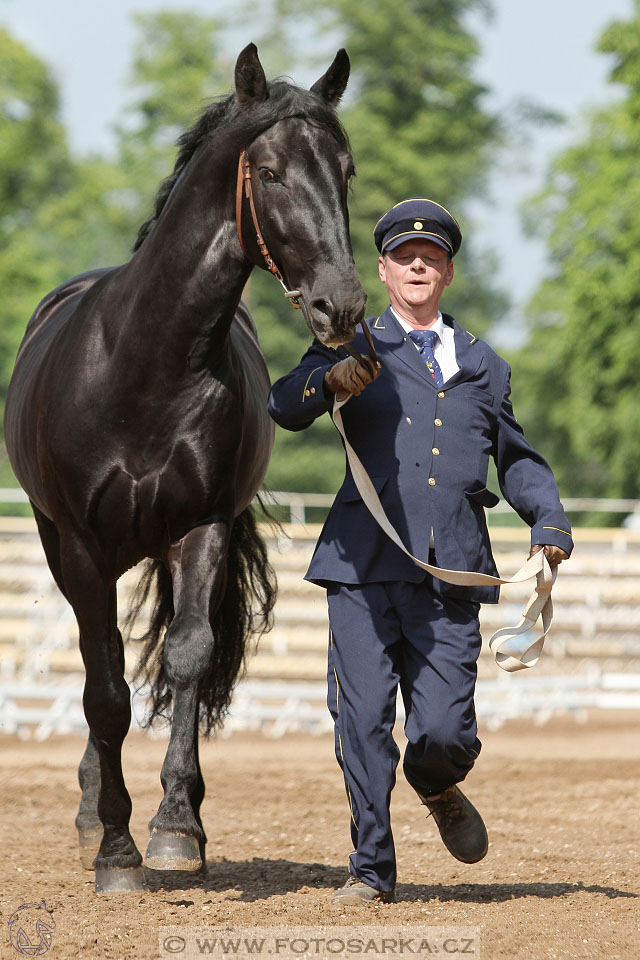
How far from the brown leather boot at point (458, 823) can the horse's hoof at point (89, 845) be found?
1.63m

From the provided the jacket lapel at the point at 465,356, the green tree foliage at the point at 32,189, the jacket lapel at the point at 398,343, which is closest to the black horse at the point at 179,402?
the jacket lapel at the point at 398,343

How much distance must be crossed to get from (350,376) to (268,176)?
0.69m

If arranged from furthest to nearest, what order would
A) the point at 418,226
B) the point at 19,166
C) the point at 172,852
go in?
the point at 19,166, the point at 418,226, the point at 172,852

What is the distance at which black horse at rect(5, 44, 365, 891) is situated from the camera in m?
4.17

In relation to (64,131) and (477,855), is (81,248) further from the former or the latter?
(477,855)

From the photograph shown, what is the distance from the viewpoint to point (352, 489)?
455cm

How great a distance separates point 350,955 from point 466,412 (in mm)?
1862

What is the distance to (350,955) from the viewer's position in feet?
11.4

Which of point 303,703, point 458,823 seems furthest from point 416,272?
point 303,703

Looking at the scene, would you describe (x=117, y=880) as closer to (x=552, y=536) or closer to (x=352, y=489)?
(x=352, y=489)

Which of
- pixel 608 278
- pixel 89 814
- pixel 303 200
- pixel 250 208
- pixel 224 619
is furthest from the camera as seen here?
pixel 608 278

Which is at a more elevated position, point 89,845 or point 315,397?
point 315,397

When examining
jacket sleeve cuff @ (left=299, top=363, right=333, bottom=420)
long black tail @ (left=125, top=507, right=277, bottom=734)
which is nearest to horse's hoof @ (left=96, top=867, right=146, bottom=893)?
long black tail @ (left=125, top=507, right=277, bottom=734)

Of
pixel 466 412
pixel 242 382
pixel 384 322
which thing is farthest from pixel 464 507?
pixel 242 382
